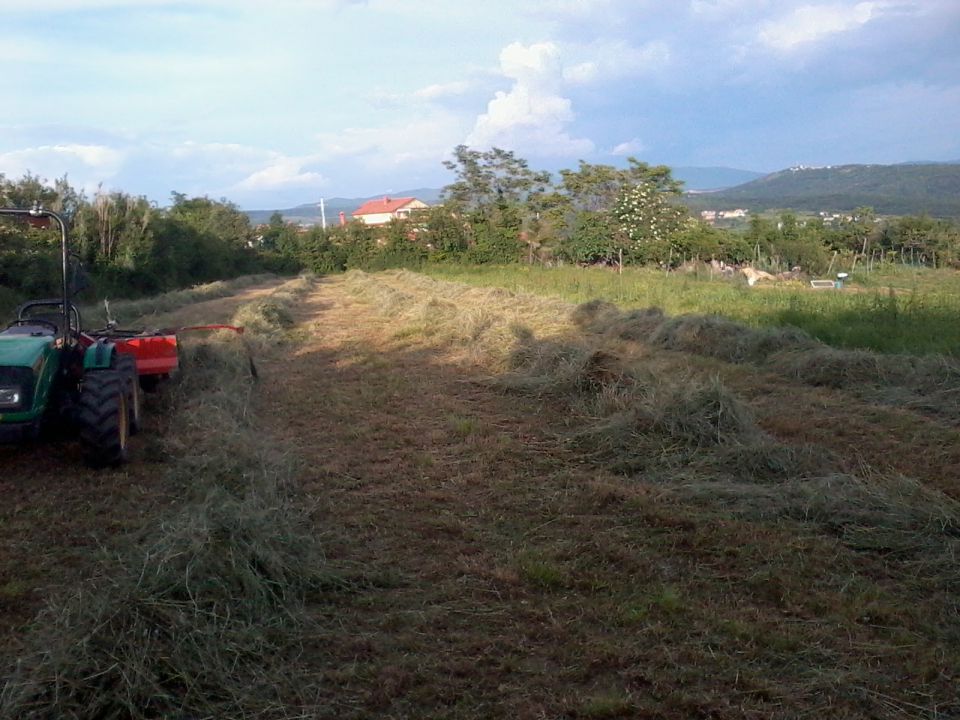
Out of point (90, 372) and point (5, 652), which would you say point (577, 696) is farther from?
point (90, 372)

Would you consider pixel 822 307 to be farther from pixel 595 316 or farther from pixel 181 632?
pixel 181 632

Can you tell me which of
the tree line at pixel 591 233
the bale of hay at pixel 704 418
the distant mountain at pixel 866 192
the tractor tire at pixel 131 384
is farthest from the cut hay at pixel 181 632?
the distant mountain at pixel 866 192

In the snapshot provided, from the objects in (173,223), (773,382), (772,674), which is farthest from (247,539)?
(173,223)

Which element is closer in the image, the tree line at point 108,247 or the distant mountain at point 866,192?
the tree line at point 108,247

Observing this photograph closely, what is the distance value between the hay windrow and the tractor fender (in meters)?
1.62

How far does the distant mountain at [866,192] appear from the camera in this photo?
57.3 metres

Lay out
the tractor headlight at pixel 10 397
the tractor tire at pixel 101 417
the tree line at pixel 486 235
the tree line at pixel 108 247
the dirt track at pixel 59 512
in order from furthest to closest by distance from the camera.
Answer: the tree line at pixel 486 235, the tree line at pixel 108 247, the tractor tire at pixel 101 417, the tractor headlight at pixel 10 397, the dirt track at pixel 59 512

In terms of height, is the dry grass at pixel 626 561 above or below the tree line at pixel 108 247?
below

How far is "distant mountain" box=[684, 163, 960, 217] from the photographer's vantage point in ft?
188

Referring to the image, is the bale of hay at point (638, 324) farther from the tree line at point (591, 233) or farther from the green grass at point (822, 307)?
the tree line at point (591, 233)

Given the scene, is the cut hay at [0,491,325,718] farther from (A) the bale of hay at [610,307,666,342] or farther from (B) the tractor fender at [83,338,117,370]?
(A) the bale of hay at [610,307,666,342]

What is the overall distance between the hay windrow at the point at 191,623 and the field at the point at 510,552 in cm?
1

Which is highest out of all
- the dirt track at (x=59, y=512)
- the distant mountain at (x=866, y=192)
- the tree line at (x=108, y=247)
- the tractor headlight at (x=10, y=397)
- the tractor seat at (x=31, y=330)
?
the distant mountain at (x=866, y=192)

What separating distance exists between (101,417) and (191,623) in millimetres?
2917
